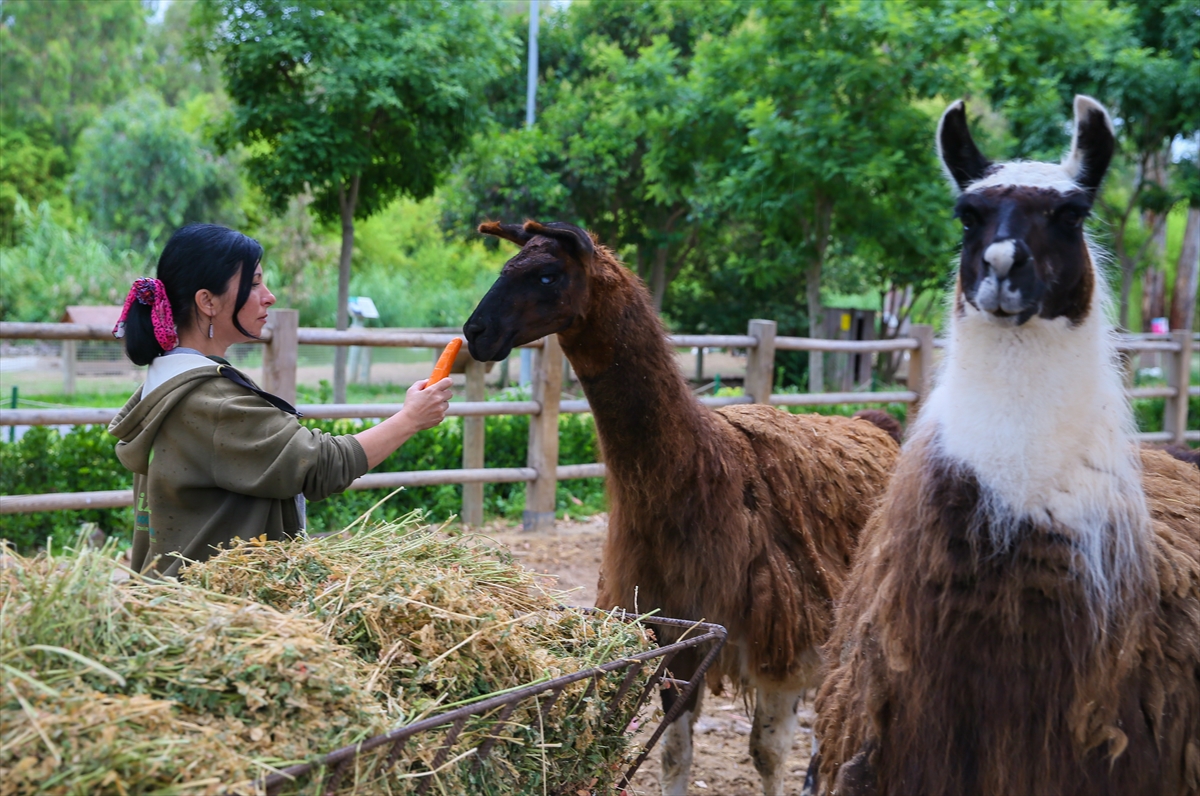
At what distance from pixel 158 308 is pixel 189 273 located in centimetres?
11

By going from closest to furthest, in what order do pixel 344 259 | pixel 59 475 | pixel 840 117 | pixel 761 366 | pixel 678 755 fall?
pixel 678 755
pixel 59 475
pixel 761 366
pixel 840 117
pixel 344 259

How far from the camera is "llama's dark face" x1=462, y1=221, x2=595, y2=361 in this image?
10.00 ft

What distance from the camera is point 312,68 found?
9.56 metres

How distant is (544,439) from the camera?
7.12 metres

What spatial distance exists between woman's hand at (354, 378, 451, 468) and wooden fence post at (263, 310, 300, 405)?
12.1ft

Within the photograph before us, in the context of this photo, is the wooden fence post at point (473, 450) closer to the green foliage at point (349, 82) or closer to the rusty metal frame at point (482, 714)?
the green foliage at point (349, 82)

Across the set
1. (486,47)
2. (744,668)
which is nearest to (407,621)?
(744,668)

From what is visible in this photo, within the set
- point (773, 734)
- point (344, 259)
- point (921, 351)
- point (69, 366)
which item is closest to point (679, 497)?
point (773, 734)

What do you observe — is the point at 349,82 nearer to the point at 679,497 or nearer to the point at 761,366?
the point at 761,366

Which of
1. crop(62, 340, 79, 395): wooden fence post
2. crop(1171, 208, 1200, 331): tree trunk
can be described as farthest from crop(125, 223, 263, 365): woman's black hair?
crop(1171, 208, 1200, 331): tree trunk

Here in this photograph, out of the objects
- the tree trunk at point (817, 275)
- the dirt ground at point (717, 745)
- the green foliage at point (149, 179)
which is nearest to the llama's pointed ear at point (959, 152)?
the dirt ground at point (717, 745)

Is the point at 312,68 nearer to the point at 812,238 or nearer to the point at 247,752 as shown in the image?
the point at 812,238

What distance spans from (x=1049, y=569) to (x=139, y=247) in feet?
84.1

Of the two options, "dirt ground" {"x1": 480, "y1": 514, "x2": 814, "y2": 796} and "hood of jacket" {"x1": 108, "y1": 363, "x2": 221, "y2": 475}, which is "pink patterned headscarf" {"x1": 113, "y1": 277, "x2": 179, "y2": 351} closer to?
"hood of jacket" {"x1": 108, "y1": 363, "x2": 221, "y2": 475}
